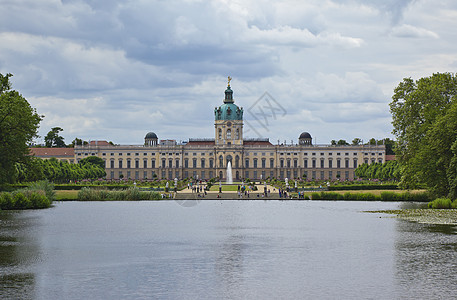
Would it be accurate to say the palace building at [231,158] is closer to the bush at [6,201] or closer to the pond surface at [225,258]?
the bush at [6,201]

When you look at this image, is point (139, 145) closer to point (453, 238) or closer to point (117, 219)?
point (117, 219)

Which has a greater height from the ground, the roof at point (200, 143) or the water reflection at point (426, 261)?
the roof at point (200, 143)

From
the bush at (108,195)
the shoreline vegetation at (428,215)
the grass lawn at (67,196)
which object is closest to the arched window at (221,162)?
the grass lawn at (67,196)

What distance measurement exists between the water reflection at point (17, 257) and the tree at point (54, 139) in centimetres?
11976

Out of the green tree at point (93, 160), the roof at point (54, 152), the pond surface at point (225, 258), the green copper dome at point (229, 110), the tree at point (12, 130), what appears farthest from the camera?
the green copper dome at point (229, 110)

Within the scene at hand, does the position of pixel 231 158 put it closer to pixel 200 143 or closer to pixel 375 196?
pixel 200 143

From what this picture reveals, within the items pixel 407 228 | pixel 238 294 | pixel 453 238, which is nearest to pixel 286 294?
pixel 238 294

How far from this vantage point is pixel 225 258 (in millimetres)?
28828

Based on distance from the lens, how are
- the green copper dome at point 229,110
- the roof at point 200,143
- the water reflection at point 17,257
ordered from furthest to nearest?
the roof at point 200,143 → the green copper dome at point 229,110 → the water reflection at point 17,257

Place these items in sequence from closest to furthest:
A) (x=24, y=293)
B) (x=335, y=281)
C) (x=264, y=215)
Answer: (x=24, y=293), (x=335, y=281), (x=264, y=215)

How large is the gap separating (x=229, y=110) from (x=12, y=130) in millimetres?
104148

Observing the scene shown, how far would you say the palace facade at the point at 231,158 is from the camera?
153 meters

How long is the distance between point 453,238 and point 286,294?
14.6 metres

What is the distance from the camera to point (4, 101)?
4891 cm
